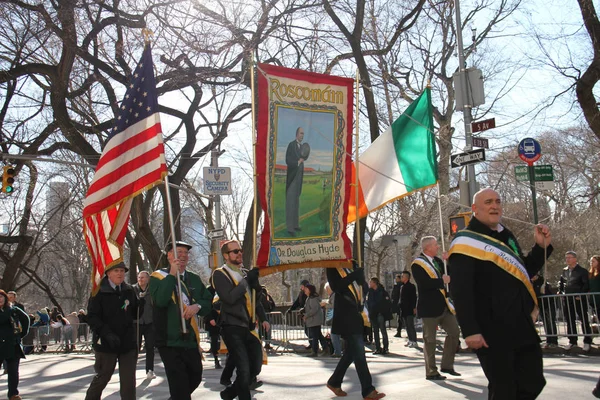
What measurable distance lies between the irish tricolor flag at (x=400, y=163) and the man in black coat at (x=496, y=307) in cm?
478

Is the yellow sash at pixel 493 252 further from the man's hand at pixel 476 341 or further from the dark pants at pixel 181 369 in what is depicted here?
the dark pants at pixel 181 369

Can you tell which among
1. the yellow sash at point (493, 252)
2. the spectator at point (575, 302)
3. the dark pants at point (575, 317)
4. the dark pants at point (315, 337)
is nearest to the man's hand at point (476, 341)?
the yellow sash at point (493, 252)

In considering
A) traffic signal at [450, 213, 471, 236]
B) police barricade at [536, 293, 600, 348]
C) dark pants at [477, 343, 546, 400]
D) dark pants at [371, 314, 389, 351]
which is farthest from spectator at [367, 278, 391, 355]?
dark pants at [477, 343, 546, 400]

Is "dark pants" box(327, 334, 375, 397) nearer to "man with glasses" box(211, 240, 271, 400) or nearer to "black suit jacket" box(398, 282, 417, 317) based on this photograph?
"man with glasses" box(211, 240, 271, 400)

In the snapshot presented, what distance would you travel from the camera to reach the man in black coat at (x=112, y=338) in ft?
24.8

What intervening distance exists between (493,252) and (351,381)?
209 inches

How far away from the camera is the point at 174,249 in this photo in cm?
712

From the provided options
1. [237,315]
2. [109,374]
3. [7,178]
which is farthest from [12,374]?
[7,178]

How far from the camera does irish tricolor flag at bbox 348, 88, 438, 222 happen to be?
10580mm

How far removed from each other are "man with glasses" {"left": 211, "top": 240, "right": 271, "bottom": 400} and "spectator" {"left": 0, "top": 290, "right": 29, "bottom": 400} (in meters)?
3.94

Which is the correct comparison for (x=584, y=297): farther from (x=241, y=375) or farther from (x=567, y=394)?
(x=241, y=375)

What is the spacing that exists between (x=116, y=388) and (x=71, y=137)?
1204 centimetres

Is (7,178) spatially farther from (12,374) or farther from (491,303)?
(491,303)

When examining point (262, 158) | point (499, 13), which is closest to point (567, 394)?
point (262, 158)
